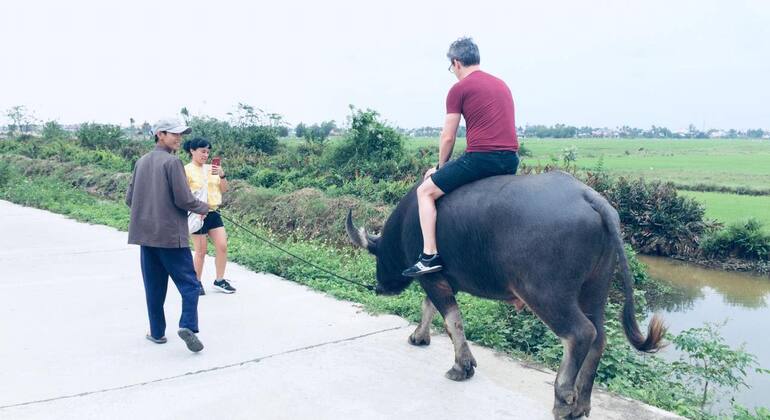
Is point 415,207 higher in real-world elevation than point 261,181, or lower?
higher

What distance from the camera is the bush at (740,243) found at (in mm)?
11258

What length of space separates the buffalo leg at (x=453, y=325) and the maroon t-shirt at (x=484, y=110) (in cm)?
95

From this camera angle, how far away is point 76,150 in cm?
2138

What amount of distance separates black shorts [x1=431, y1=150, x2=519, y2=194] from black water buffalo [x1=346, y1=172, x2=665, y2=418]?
2.4 inches

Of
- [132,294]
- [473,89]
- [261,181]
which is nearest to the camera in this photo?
[473,89]

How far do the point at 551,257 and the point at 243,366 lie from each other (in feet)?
7.32

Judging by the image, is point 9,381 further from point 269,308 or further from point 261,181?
point 261,181

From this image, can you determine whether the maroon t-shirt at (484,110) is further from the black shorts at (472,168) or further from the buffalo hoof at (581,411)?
the buffalo hoof at (581,411)

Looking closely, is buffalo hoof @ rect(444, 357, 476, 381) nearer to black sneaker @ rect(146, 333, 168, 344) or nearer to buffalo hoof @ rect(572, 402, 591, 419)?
buffalo hoof @ rect(572, 402, 591, 419)

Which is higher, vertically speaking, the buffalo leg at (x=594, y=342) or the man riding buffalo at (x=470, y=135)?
the man riding buffalo at (x=470, y=135)

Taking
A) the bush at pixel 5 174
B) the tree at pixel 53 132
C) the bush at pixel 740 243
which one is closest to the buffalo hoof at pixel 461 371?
the bush at pixel 740 243

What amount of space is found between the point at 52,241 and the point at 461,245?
7237 mm

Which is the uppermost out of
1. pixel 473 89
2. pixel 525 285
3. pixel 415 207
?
pixel 473 89

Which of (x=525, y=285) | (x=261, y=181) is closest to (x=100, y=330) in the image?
(x=525, y=285)
